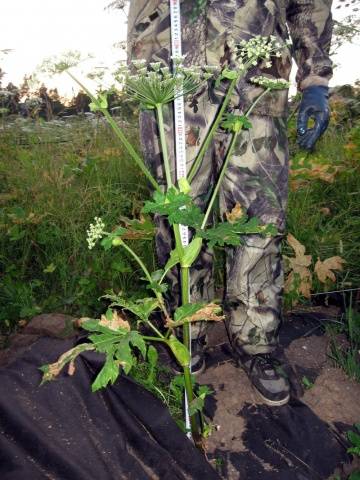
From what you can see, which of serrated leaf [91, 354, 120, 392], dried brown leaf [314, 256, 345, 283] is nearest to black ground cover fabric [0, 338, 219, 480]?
serrated leaf [91, 354, 120, 392]

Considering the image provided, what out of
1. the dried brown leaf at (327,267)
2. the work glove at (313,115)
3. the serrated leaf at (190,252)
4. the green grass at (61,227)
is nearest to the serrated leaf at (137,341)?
the serrated leaf at (190,252)

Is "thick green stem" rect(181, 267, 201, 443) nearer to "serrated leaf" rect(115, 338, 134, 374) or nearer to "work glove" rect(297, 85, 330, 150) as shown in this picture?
"serrated leaf" rect(115, 338, 134, 374)

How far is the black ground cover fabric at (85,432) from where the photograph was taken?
1487mm

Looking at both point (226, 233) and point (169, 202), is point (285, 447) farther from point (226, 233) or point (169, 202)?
point (169, 202)

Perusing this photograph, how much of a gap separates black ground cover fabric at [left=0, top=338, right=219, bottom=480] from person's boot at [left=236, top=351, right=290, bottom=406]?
59cm

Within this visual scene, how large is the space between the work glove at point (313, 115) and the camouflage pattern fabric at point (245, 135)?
0.08m

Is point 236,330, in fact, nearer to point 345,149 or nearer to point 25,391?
point 25,391

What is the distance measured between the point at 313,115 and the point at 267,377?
4.29 ft

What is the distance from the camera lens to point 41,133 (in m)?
4.35

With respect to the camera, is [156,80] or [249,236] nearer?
[156,80]

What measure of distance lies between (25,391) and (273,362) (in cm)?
123

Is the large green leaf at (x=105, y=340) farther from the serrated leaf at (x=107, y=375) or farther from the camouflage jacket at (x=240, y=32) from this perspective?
the camouflage jacket at (x=240, y=32)

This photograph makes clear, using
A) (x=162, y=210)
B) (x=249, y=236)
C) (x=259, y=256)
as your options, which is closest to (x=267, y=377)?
(x=259, y=256)

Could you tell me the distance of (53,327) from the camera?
2.54 metres
